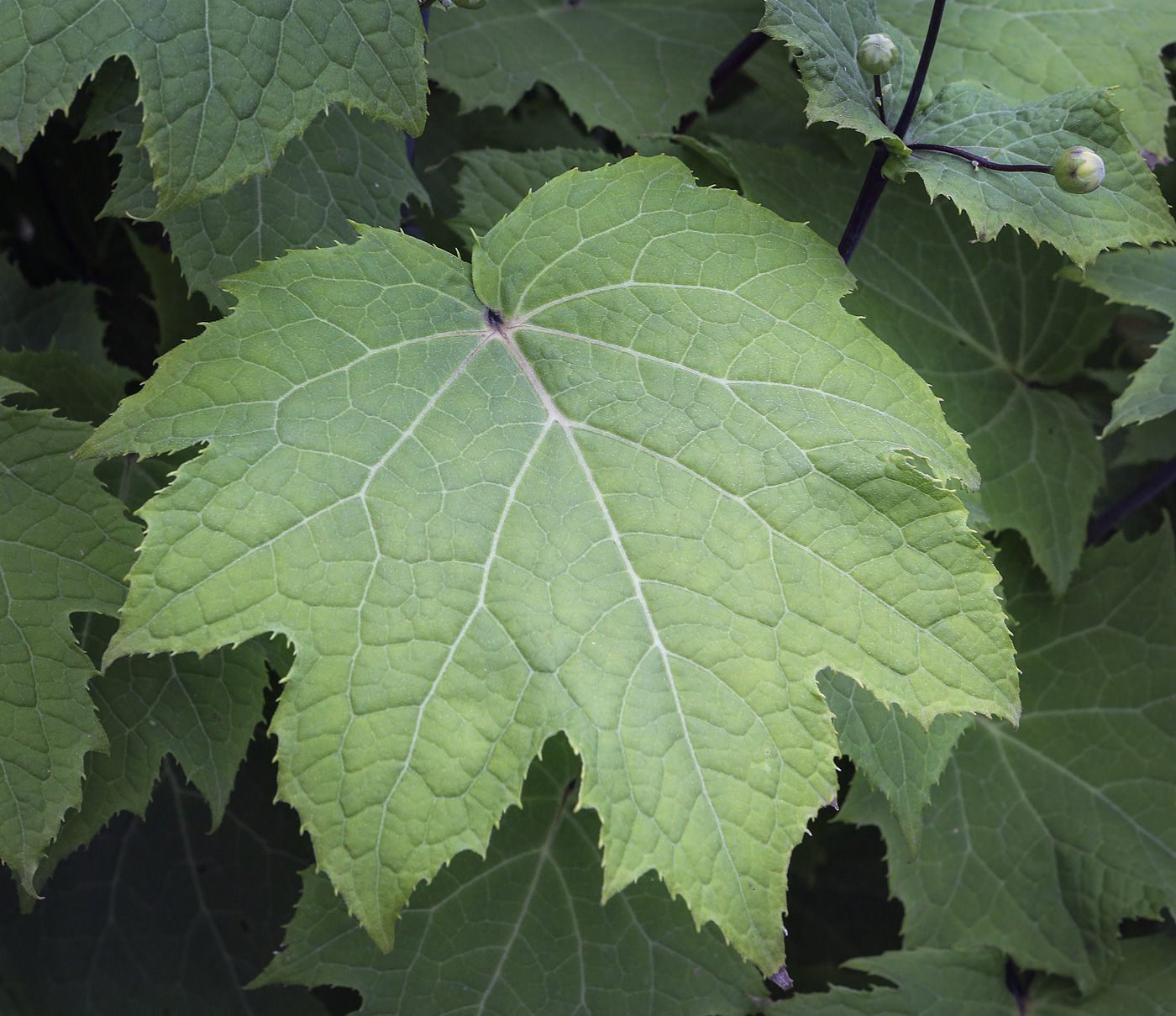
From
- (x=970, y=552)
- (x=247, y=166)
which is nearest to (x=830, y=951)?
(x=970, y=552)

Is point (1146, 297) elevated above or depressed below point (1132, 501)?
above

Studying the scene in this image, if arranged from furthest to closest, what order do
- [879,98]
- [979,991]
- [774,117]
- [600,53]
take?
[774,117]
[600,53]
[979,991]
[879,98]

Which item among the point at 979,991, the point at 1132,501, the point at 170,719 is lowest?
the point at 979,991

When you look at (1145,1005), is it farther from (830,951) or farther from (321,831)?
(321,831)

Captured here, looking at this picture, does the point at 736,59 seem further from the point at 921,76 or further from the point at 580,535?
the point at 580,535

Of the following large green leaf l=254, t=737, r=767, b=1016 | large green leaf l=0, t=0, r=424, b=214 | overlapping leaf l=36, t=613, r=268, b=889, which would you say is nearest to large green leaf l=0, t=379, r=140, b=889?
overlapping leaf l=36, t=613, r=268, b=889

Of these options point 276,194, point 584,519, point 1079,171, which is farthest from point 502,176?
point 1079,171

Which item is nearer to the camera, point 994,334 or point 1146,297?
point 1146,297

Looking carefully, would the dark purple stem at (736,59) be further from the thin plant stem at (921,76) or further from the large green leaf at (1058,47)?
the thin plant stem at (921,76)
